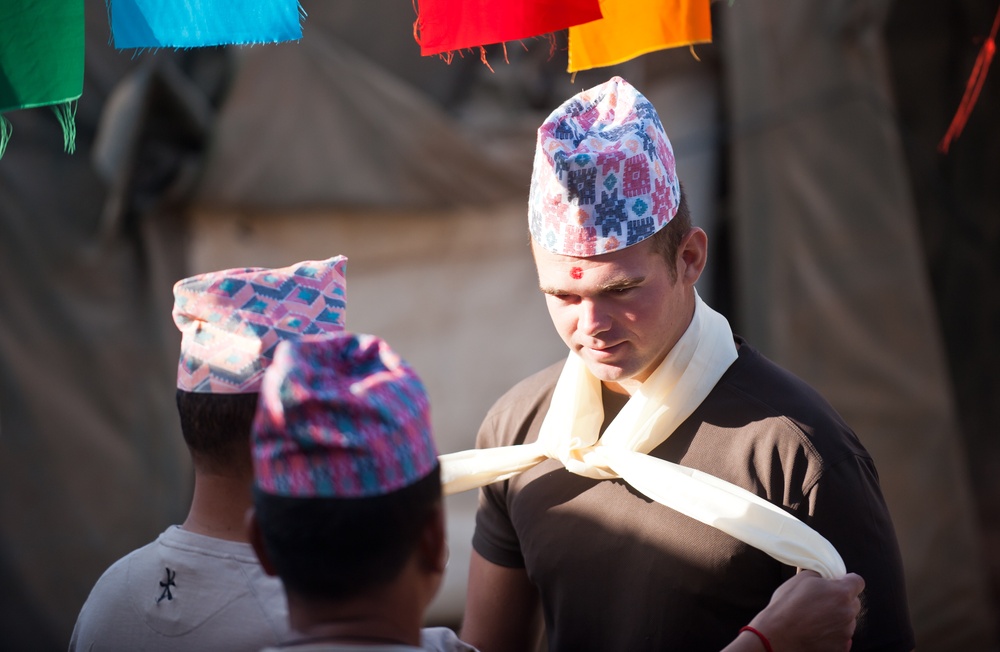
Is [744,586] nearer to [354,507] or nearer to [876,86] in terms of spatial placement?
[354,507]

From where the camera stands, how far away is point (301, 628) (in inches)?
53.4

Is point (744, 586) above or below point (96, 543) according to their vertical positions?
above

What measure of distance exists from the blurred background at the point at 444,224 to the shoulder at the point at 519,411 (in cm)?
215

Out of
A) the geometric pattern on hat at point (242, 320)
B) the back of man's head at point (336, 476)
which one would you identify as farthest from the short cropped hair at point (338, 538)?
the geometric pattern on hat at point (242, 320)

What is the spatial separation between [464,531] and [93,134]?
231 cm

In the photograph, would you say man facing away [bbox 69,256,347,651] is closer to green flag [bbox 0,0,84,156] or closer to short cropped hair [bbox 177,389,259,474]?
short cropped hair [bbox 177,389,259,474]

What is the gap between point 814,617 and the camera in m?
1.77

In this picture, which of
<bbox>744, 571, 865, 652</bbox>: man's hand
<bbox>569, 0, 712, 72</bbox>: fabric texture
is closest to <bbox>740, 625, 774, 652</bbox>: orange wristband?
<bbox>744, 571, 865, 652</bbox>: man's hand

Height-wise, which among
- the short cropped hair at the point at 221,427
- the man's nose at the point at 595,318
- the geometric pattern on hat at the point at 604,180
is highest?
the geometric pattern on hat at the point at 604,180

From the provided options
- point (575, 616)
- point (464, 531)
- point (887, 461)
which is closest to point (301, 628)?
point (575, 616)

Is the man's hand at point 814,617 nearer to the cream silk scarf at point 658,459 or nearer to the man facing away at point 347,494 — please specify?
the cream silk scarf at point 658,459

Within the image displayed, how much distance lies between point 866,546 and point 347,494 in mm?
1060

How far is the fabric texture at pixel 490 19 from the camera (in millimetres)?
1959

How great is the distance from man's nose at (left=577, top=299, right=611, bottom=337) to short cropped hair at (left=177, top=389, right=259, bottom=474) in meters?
0.67
